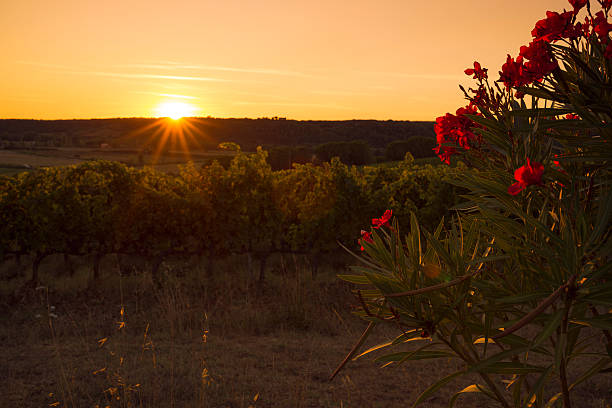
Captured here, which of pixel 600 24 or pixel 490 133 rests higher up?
pixel 600 24

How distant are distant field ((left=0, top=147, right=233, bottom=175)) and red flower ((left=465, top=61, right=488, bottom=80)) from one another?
132 feet

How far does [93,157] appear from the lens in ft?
155

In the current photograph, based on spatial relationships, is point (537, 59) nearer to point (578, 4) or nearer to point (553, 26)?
point (553, 26)

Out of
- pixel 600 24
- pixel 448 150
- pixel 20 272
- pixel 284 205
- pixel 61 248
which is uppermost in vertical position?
pixel 600 24

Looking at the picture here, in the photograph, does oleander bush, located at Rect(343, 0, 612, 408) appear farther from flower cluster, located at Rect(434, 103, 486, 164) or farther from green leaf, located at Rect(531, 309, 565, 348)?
flower cluster, located at Rect(434, 103, 486, 164)

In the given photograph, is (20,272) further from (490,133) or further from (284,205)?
(490,133)

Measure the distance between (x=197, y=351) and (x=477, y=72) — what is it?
5188 mm

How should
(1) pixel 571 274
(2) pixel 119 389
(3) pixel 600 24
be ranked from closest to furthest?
(1) pixel 571 274 → (3) pixel 600 24 → (2) pixel 119 389

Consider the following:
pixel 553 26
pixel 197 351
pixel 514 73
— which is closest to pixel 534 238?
pixel 514 73

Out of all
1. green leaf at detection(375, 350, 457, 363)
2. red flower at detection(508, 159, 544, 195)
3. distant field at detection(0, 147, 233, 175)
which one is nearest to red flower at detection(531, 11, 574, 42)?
red flower at detection(508, 159, 544, 195)

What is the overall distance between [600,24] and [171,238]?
9687mm

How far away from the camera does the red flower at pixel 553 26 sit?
1639mm

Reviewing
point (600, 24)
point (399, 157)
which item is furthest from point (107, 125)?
point (600, 24)

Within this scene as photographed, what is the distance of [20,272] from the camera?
35.8ft
